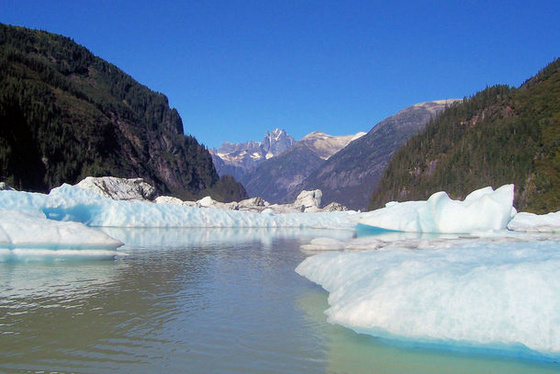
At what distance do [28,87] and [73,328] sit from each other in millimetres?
73524

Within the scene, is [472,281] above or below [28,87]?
below

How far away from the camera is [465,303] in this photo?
603 cm

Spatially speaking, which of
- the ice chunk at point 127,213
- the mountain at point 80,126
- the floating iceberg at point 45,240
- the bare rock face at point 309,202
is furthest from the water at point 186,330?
the bare rock face at point 309,202

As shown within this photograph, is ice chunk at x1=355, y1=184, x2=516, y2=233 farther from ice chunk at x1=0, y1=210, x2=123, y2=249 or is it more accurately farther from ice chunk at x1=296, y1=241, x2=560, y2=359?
ice chunk at x1=0, y1=210, x2=123, y2=249

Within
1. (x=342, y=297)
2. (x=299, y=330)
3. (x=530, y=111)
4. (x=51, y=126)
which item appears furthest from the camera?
(x=530, y=111)

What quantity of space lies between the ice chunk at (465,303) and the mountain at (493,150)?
62086 mm

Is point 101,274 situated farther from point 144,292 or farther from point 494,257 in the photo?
point 494,257

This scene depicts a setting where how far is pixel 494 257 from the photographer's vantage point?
25.8 ft

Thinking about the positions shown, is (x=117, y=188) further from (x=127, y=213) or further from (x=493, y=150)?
(x=493, y=150)

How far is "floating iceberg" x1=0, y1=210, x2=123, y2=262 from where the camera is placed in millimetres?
12203

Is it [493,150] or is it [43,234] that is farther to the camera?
[493,150]

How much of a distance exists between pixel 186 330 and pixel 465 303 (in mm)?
4239

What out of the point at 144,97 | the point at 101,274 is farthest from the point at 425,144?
the point at 101,274

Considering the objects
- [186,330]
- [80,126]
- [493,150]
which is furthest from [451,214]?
[80,126]
